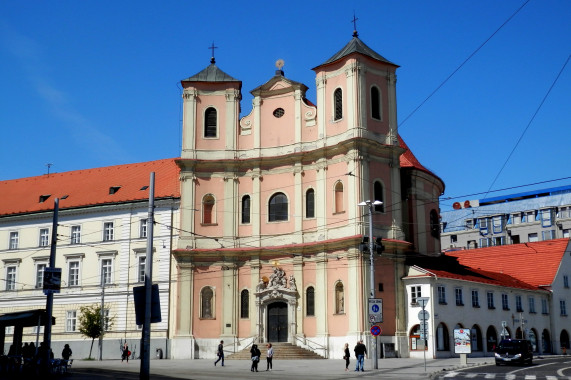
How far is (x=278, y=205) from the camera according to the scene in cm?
5416

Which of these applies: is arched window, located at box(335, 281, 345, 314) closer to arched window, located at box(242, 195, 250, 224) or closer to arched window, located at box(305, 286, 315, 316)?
arched window, located at box(305, 286, 315, 316)

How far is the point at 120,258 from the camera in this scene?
185 ft

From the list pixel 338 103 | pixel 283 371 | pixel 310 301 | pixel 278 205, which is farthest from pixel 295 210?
pixel 283 371

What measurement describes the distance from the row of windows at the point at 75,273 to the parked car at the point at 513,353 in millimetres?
26192

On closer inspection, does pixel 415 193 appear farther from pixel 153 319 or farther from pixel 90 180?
pixel 153 319

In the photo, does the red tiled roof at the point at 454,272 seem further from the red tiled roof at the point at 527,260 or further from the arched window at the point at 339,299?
the arched window at the point at 339,299

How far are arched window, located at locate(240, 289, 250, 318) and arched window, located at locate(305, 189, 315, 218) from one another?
7104mm

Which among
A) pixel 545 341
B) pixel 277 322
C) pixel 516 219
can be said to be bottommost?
pixel 545 341

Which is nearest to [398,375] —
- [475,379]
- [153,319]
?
[475,379]

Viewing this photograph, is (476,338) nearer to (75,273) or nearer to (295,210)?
(295,210)

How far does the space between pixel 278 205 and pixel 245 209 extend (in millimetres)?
2630

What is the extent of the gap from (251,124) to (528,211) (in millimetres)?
69273

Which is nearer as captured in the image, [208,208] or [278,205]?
[278,205]

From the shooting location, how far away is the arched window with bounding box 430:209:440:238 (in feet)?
192
